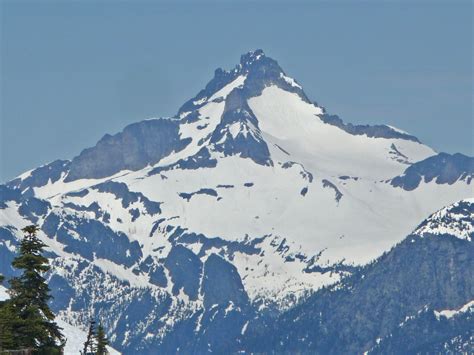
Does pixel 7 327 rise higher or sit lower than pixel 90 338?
lower

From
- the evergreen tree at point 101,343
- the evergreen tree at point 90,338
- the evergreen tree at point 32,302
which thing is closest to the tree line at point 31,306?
the evergreen tree at point 32,302

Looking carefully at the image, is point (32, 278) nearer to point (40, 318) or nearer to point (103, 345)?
point (40, 318)

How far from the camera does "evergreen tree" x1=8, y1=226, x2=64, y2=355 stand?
79.4 m

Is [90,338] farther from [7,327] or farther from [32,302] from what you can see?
[7,327]

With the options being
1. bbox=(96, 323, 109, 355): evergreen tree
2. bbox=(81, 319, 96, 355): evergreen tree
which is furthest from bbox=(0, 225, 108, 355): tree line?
bbox=(96, 323, 109, 355): evergreen tree

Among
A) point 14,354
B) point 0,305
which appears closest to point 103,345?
point 0,305

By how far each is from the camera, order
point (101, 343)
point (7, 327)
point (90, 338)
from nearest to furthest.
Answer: point (7, 327), point (90, 338), point (101, 343)

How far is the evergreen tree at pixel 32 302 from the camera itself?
79.4m

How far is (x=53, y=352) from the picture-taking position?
80375 mm

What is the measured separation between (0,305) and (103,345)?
17.1 m

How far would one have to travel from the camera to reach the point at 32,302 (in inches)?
3196

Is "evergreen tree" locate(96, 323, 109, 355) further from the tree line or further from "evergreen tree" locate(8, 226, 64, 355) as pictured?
"evergreen tree" locate(8, 226, 64, 355)

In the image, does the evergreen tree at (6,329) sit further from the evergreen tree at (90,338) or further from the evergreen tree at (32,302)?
the evergreen tree at (90,338)

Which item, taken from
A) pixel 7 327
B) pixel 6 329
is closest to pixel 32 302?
pixel 7 327
